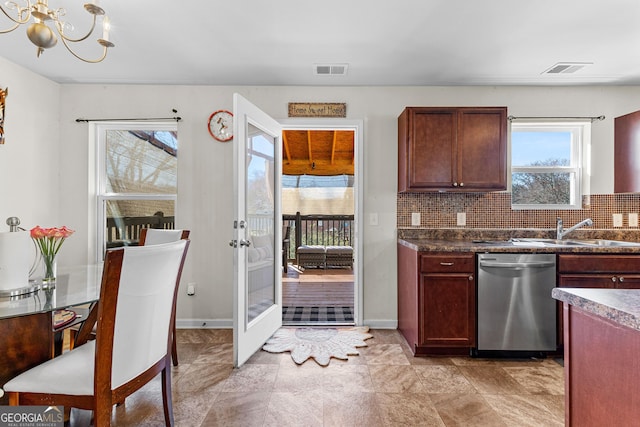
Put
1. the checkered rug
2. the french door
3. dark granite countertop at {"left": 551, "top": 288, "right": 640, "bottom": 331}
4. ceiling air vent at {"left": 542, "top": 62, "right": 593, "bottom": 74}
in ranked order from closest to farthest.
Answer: dark granite countertop at {"left": 551, "top": 288, "right": 640, "bottom": 331} → the french door → ceiling air vent at {"left": 542, "top": 62, "right": 593, "bottom": 74} → the checkered rug

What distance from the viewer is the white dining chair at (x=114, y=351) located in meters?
1.29

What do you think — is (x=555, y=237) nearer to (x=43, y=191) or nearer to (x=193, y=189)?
(x=193, y=189)

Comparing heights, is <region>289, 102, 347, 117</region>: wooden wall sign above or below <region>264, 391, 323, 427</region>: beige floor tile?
above

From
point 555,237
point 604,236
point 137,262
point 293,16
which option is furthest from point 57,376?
point 604,236

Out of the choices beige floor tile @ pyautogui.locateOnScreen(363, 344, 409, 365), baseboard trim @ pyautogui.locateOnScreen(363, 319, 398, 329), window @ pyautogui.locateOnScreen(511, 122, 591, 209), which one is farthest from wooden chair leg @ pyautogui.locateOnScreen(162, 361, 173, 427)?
window @ pyautogui.locateOnScreen(511, 122, 591, 209)

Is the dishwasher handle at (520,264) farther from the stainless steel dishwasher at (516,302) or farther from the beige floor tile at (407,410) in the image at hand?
the beige floor tile at (407,410)

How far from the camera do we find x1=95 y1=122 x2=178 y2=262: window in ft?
11.2

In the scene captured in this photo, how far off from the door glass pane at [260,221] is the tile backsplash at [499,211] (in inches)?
52.3

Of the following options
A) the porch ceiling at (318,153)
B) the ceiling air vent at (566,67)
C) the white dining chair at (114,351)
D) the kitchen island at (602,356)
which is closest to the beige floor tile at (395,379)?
the kitchen island at (602,356)

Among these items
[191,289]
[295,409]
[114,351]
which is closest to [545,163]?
[295,409]

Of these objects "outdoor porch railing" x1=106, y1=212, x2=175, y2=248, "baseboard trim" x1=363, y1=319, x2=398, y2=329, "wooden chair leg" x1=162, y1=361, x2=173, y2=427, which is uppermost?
"outdoor porch railing" x1=106, y1=212, x2=175, y2=248

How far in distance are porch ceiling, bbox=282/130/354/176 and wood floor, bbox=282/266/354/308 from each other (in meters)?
2.52

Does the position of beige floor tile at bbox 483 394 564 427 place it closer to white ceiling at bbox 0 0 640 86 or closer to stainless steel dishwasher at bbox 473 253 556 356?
stainless steel dishwasher at bbox 473 253 556 356

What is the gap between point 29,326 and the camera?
145 centimetres
